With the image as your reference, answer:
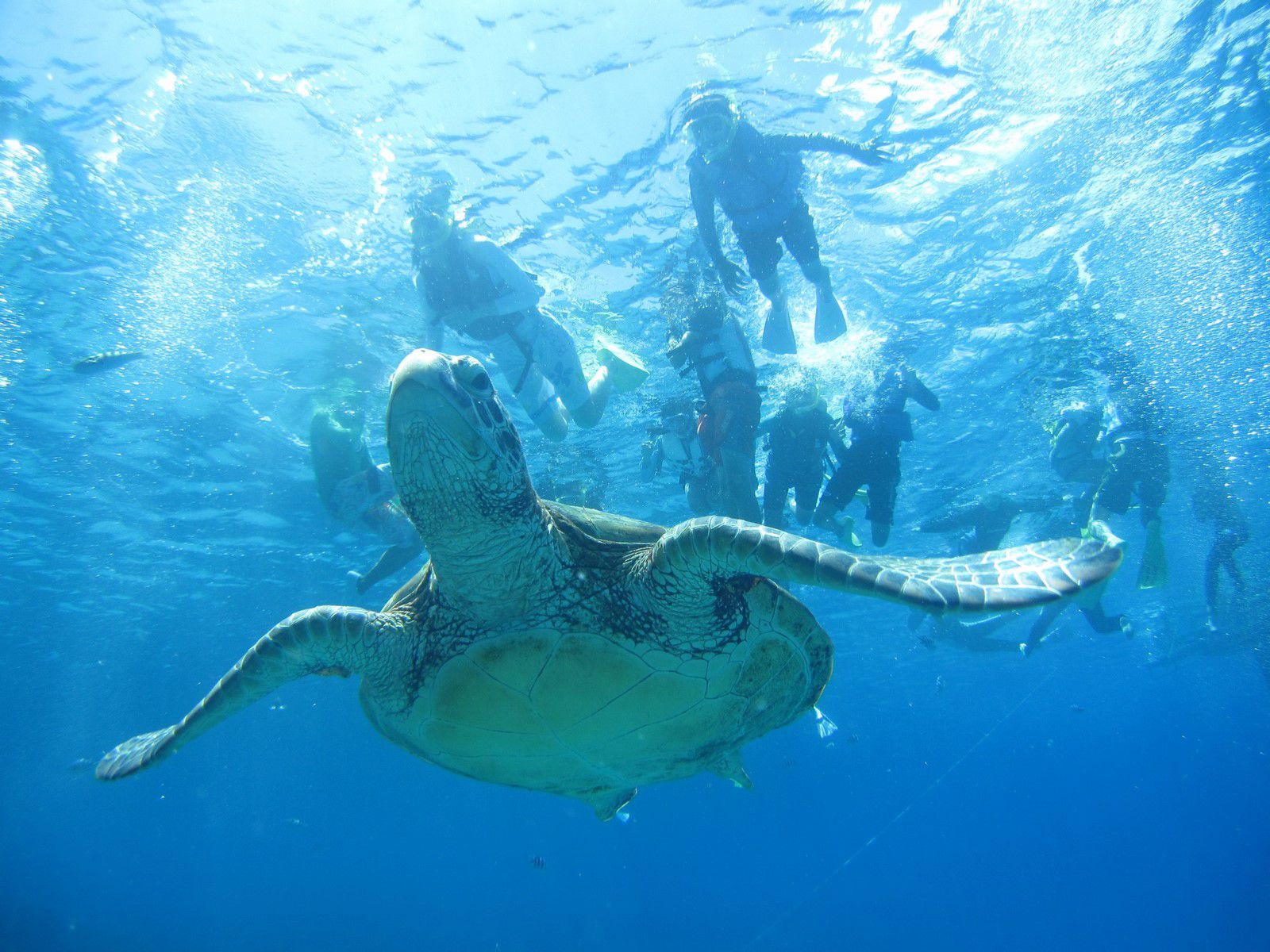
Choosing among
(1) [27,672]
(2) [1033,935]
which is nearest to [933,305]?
(1) [27,672]

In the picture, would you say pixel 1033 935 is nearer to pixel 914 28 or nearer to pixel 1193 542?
pixel 1193 542

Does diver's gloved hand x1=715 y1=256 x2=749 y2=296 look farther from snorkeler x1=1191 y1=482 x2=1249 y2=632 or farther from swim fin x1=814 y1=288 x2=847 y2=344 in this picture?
snorkeler x1=1191 y1=482 x2=1249 y2=632

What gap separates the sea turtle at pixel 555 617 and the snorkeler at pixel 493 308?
5.97m

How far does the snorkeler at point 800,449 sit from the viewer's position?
9242 millimetres

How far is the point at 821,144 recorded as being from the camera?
761 centimetres

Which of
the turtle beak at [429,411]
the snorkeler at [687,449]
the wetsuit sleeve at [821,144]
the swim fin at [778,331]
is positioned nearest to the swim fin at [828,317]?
the swim fin at [778,331]

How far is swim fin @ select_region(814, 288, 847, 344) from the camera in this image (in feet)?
32.1

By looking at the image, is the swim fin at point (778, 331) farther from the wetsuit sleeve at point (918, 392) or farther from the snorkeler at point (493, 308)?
the snorkeler at point (493, 308)

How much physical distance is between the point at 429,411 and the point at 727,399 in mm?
6511

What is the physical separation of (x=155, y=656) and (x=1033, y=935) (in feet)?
206

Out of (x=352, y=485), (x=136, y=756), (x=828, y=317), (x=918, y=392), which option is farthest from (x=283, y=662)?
(x=828, y=317)

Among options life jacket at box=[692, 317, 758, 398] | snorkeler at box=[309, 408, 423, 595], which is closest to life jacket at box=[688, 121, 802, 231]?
life jacket at box=[692, 317, 758, 398]

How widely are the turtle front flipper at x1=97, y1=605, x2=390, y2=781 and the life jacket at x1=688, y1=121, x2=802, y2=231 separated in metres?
7.40

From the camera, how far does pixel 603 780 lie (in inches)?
188
